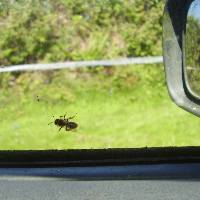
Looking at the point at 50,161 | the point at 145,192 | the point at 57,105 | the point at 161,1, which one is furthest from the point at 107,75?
the point at 145,192

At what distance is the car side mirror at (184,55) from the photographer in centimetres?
184

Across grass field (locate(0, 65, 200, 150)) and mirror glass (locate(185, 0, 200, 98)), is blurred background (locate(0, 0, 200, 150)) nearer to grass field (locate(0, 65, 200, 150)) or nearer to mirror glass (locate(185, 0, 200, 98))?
grass field (locate(0, 65, 200, 150))

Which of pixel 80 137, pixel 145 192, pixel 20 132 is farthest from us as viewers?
pixel 20 132

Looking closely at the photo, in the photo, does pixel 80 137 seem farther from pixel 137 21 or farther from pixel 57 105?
pixel 137 21

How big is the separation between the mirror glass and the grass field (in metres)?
1.07

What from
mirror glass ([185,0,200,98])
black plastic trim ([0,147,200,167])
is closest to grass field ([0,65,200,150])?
black plastic trim ([0,147,200,167])

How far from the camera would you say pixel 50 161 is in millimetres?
2232

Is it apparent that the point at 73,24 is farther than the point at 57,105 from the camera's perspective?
Yes

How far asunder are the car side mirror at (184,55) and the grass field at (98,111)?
42.7 inches

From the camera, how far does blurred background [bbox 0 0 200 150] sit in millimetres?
3588

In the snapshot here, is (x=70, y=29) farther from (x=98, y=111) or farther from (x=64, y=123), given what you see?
(x=64, y=123)

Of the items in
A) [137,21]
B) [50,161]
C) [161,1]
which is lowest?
[137,21]

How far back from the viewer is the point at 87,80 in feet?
15.6

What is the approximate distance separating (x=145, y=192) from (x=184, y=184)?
12cm
